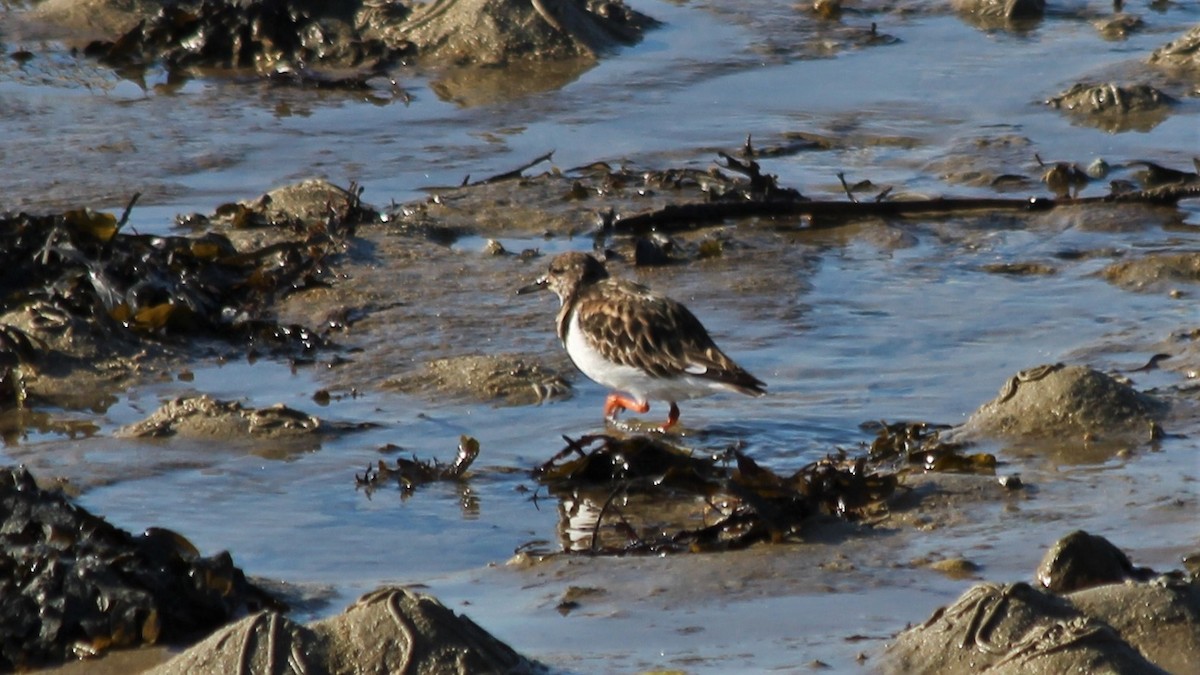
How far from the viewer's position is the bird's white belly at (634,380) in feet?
20.3

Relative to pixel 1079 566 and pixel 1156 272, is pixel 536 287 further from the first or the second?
pixel 1079 566

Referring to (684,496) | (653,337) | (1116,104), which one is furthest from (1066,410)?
(1116,104)

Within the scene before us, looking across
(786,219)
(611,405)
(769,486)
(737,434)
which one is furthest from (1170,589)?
(786,219)

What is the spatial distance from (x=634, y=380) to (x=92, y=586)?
89.8 inches

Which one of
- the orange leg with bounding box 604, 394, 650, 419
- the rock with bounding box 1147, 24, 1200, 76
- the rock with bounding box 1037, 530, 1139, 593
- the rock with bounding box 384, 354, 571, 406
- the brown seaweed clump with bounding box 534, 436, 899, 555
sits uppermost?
the rock with bounding box 1147, 24, 1200, 76

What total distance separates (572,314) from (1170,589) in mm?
2949

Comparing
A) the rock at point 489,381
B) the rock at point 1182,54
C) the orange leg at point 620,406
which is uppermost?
the rock at point 1182,54

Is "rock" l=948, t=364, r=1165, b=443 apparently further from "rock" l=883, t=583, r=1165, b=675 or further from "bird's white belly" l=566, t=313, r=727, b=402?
"rock" l=883, t=583, r=1165, b=675

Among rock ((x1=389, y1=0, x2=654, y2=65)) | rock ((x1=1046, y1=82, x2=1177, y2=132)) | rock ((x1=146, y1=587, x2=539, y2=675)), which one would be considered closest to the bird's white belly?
rock ((x1=146, y1=587, x2=539, y2=675))

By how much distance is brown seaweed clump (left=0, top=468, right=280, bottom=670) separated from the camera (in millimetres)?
4340

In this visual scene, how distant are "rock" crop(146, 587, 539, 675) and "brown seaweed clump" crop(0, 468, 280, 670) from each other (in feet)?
1.51

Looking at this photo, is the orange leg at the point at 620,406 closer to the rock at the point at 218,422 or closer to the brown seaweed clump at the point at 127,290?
the rock at the point at 218,422

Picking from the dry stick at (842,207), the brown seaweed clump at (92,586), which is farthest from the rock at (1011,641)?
the dry stick at (842,207)

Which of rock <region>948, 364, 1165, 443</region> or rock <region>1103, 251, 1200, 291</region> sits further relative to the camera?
rock <region>1103, 251, 1200, 291</region>
